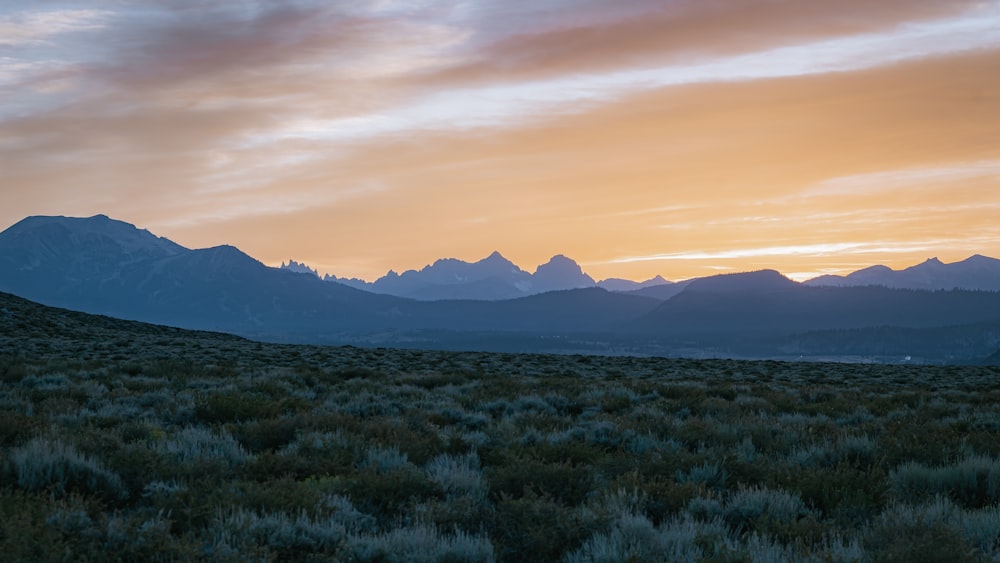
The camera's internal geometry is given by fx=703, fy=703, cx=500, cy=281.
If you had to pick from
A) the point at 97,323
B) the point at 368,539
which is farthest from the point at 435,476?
the point at 97,323

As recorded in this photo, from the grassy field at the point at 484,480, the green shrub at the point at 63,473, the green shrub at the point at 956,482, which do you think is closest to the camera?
the grassy field at the point at 484,480

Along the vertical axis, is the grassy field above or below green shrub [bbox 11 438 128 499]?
below

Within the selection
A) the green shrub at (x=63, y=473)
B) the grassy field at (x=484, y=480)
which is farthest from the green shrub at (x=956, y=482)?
the green shrub at (x=63, y=473)

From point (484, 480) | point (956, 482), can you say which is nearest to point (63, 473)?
point (484, 480)

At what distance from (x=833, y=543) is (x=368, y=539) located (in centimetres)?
393

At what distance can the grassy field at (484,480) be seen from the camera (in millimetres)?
5766

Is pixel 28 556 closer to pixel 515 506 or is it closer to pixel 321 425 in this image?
pixel 515 506

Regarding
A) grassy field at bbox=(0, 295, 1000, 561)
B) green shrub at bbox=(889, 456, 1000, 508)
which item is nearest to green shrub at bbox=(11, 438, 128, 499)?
grassy field at bbox=(0, 295, 1000, 561)

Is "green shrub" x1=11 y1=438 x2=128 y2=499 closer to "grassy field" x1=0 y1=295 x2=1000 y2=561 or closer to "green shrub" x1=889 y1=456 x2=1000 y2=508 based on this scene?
"grassy field" x1=0 y1=295 x2=1000 y2=561

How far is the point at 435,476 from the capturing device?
27.5ft

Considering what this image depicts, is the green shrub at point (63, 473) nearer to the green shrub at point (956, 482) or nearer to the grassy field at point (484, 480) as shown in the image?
the grassy field at point (484, 480)

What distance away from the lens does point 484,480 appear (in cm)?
817

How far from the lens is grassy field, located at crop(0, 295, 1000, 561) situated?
577 cm

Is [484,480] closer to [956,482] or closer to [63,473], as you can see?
[63,473]
